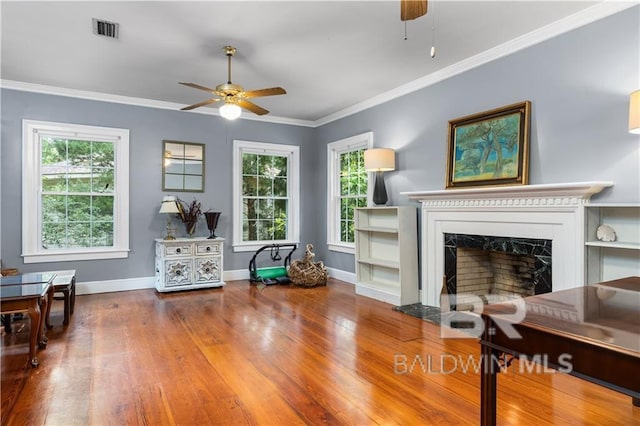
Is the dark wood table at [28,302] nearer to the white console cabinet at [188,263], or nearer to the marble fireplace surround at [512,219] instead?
the white console cabinet at [188,263]

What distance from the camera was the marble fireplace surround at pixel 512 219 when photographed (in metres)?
3.00

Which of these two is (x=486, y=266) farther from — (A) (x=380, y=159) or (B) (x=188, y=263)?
(B) (x=188, y=263)

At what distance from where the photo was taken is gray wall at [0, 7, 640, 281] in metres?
2.93

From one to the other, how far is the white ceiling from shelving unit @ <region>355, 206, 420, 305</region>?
1.71 m

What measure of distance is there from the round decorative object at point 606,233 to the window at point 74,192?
18.3 ft

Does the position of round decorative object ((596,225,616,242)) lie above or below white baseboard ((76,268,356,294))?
above

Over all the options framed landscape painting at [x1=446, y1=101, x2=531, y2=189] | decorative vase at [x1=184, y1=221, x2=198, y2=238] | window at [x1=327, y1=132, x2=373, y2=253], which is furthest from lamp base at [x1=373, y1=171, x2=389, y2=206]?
decorative vase at [x1=184, y1=221, x2=198, y2=238]

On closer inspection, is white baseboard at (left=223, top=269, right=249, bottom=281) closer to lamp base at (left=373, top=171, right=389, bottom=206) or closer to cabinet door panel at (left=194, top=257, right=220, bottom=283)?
cabinet door panel at (left=194, top=257, right=220, bottom=283)

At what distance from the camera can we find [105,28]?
3.34 meters

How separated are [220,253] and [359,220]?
216 centimetres

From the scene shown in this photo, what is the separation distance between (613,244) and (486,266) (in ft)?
5.25

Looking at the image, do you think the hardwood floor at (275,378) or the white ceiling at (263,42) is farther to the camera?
the white ceiling at (263,42)

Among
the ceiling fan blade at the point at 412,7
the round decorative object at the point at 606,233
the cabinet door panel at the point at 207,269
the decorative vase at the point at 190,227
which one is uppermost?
the ceiling fan blade at the point at 412,7

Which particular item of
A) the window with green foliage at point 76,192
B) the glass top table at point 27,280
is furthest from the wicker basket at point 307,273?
the glass top table at point 27,280
